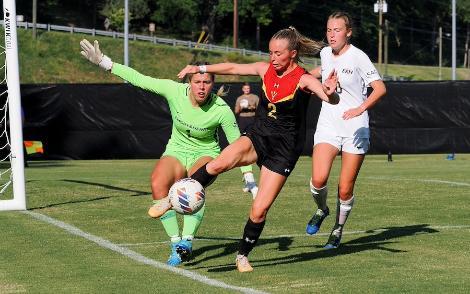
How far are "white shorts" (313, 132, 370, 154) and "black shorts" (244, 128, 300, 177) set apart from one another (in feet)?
4.86

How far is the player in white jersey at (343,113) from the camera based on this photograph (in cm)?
1144

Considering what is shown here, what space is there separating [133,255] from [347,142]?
8.07 ft

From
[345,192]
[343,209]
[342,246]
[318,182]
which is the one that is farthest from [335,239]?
[318,182]

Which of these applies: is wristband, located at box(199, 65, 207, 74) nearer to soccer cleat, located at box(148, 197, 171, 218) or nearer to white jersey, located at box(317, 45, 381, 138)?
soccer cleat, located at box(148, 197, 171, 218)

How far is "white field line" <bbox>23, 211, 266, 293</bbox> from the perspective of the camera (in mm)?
9289

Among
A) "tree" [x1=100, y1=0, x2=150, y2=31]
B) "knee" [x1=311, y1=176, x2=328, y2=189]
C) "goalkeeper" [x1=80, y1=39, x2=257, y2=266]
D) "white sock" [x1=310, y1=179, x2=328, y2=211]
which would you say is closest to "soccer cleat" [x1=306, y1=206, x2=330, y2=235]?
"white sock" [x1=310, y1=179, x2=328, y2=211]

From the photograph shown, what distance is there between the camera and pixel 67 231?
13.4m

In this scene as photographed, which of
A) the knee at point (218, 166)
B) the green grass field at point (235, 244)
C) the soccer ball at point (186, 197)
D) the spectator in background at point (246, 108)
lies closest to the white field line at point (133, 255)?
the green grass field at point (235, 244)

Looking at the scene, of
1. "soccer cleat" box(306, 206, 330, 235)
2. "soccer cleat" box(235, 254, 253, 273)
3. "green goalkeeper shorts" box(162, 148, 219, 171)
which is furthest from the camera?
"soccer cleat" box(306, 206, 330, 235)

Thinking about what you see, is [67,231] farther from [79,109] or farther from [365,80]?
[79,109]

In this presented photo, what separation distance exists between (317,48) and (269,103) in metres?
0.89

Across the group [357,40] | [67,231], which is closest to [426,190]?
[67,231]

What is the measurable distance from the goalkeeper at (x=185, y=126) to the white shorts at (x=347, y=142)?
1.04m

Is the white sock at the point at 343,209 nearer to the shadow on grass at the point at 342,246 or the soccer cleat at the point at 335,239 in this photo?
the soccer cleat at the point at 335,239
